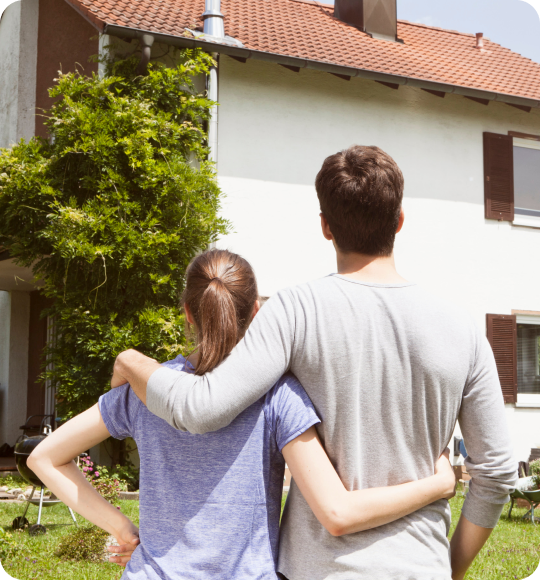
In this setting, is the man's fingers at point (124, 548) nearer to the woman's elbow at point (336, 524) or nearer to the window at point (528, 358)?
the woman's elbow at point (336, 524)

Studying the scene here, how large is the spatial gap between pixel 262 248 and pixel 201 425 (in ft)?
25.5

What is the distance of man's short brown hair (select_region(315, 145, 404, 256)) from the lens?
5.03ft

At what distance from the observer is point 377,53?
10.8 m

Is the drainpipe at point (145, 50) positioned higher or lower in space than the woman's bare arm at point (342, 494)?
higher

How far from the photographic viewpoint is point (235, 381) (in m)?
1.41

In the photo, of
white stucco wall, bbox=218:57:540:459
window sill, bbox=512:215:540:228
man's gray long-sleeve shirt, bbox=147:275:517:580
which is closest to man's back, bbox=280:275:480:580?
man's gray long-sleeve shirt, bbox=147:275:517:580

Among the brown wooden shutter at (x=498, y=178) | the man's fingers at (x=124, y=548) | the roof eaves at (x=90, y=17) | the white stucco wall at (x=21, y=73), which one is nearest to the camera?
the man's fingers at (x=124, y=548)

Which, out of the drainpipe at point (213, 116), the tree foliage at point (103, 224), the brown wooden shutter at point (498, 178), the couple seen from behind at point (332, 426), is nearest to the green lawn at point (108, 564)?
the tree foliage at point (103, 224)

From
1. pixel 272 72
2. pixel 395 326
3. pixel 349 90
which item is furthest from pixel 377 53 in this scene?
pixel 395 326

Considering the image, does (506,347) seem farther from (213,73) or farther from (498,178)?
(213,73)

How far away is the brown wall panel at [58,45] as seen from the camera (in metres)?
9.59

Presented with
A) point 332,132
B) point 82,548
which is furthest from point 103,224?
point 332,132

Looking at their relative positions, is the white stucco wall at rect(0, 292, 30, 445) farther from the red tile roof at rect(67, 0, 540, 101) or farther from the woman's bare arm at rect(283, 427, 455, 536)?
the woman's bare arm at rect(283, 427, 455, 536)

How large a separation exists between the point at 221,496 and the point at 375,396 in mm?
407
